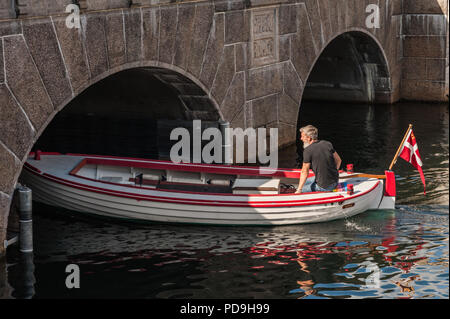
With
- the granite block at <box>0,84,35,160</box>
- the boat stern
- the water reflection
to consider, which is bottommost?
the water reflection

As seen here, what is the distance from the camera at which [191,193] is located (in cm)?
1591

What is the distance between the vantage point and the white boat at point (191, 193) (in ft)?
51.5

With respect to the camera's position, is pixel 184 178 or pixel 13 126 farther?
pixel 184 178

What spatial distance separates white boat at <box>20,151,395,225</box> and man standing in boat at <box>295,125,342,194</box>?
0.76 feet

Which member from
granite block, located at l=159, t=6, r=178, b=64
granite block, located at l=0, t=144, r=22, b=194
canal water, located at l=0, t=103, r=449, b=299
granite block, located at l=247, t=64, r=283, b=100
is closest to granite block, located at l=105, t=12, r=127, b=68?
granite block, located at l=159, t=6, r=178, b=64

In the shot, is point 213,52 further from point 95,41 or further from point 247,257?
point 247,257

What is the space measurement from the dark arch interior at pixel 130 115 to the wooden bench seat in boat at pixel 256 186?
2.03 meters

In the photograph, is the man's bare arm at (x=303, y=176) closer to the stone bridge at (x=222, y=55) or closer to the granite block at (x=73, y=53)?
the stone bridge at (x=222, y=55)

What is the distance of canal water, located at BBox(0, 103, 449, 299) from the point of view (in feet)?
41.1

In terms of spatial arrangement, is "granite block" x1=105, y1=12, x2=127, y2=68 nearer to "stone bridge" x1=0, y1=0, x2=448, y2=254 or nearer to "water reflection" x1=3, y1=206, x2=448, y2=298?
"stone bridge" x1=0, y1=0, x2=448, y2=254

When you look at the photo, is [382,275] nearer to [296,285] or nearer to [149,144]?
[296,285]

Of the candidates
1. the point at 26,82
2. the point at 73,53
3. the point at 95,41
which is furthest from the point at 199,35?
the point at 26,82

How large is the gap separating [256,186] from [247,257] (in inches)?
116

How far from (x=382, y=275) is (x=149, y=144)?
32.7ft
